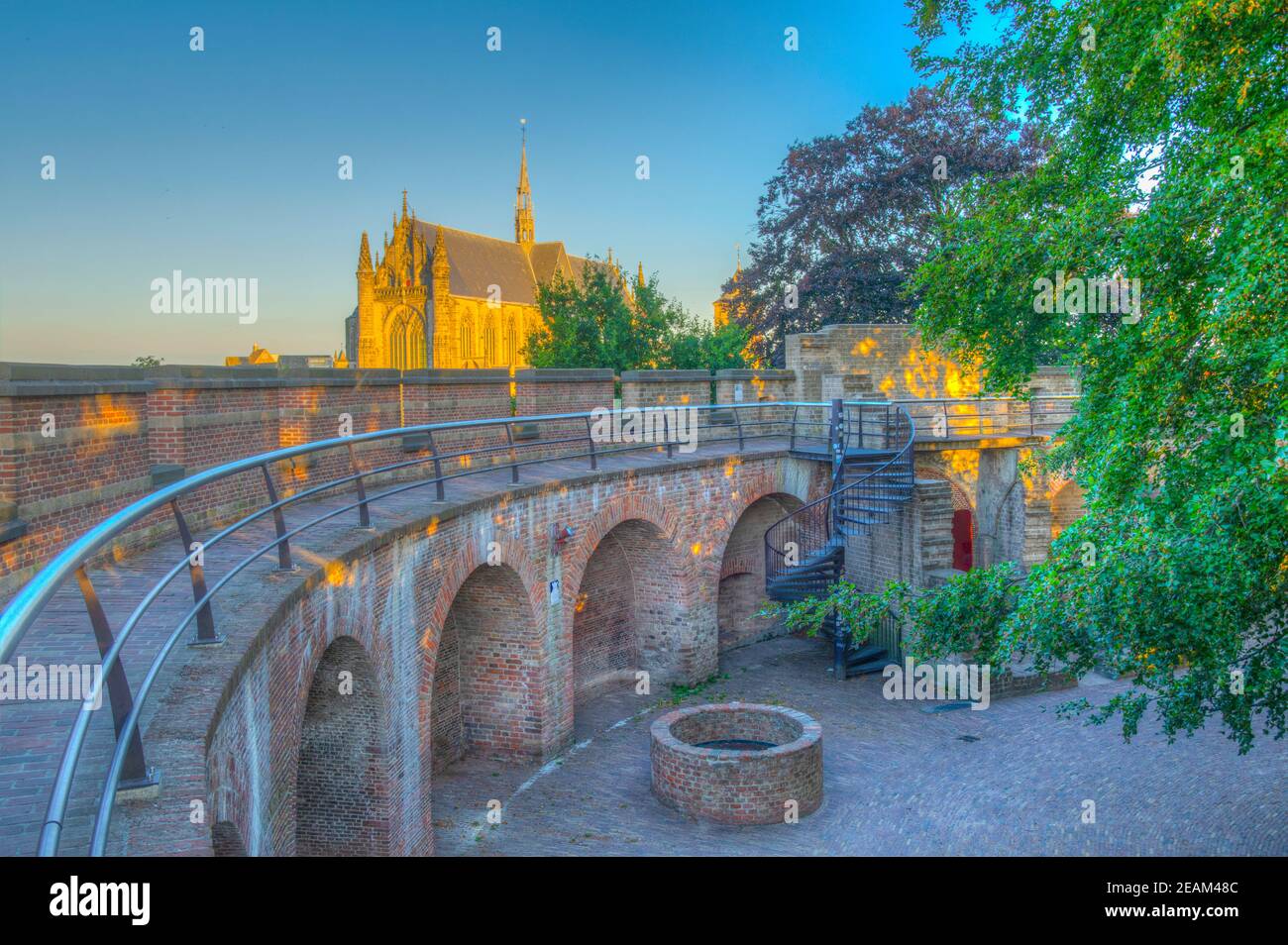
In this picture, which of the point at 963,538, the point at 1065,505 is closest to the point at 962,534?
the point at 963,538

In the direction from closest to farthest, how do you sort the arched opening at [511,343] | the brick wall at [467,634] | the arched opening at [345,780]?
1. the brick wall at [467,634]
2. the arched opening at [345,780]
3. the arched opening at [511,343]

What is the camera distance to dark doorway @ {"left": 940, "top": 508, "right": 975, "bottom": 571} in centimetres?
2362

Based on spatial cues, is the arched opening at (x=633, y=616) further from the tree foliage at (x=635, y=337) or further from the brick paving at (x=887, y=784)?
the tree foliage at (x=635, y=337)

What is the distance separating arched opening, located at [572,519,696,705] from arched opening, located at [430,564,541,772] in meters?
2.97

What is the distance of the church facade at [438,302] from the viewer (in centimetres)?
6819

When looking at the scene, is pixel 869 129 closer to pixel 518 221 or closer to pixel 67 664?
pixel 67 664

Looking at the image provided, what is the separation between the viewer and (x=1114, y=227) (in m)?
8.34

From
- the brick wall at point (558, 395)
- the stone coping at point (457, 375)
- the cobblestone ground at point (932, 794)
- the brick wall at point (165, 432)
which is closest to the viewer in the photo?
the brick wall at point (165, 432)

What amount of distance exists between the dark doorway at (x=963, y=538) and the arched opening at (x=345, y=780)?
17.6 meters

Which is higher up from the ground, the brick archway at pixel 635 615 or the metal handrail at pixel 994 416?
the metal handrail at pixel 994 416

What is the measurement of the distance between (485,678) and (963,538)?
1450 centimetres

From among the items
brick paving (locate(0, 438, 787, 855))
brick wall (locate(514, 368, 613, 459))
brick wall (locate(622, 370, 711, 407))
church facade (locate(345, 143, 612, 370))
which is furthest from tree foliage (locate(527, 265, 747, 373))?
church facade (locate(345, 143, 612, 370))

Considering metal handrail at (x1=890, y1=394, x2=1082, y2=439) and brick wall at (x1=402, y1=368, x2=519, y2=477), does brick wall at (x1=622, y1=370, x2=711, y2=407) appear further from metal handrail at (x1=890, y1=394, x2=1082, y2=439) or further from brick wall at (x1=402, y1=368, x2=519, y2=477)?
metal handrail at (x1=890, y1=394, x2=1082, y2=439)

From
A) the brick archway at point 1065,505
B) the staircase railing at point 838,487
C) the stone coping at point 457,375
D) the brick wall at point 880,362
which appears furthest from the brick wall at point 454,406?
the brick archway at point 1065,505
